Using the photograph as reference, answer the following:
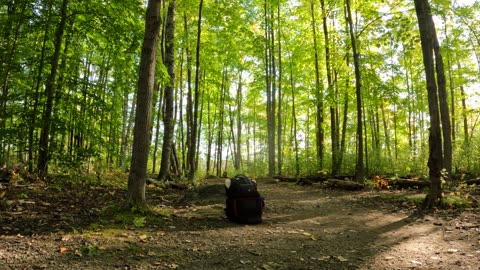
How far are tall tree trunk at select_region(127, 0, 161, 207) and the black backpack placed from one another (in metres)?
1.61

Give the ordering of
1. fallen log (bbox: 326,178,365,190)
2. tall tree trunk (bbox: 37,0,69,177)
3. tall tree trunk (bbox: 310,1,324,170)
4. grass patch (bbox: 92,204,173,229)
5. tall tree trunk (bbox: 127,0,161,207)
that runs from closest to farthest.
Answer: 1. grass patch (bbox: 92,204,173,229)
2. tall tree trunk (bbox: 127,0,161,207)
3. tall tree trunk (bbox: 37,0,69,177)
4. fallen log (bbox: 326,178,365,190)
5. tall tree trunk (bbox: 310,1,324,170)

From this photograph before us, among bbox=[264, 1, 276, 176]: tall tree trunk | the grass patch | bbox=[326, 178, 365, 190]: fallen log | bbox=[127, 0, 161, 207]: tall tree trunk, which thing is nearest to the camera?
the grass patch

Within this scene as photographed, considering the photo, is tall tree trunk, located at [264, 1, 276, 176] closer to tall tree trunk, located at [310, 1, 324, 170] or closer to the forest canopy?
the forest canopy

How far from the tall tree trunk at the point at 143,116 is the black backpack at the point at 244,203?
161cm

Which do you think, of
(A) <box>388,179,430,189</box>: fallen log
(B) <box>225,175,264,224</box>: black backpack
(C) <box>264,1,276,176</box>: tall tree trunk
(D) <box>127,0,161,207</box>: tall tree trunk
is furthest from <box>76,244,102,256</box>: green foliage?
(C) <box>264,1,276,176</box>: tall tree trunk

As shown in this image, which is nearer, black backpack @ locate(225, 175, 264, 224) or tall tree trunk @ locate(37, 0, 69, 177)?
black backpack @ locate(225, 175, 264, 224)

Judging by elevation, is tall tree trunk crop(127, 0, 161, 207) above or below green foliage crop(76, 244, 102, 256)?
above

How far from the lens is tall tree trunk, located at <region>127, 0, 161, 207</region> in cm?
552

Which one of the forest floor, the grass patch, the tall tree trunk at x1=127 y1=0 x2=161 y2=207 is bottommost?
the forest floor

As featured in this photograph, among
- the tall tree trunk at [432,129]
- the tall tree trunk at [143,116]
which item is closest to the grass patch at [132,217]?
the tall tree trunk at [143,116]

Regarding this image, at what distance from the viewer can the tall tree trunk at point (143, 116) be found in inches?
217

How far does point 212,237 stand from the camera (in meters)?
4.77

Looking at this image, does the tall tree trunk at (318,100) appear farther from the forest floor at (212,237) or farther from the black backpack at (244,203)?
the black backpack at (244,203)

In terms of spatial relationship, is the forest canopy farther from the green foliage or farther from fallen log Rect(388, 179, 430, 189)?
the green foliage
